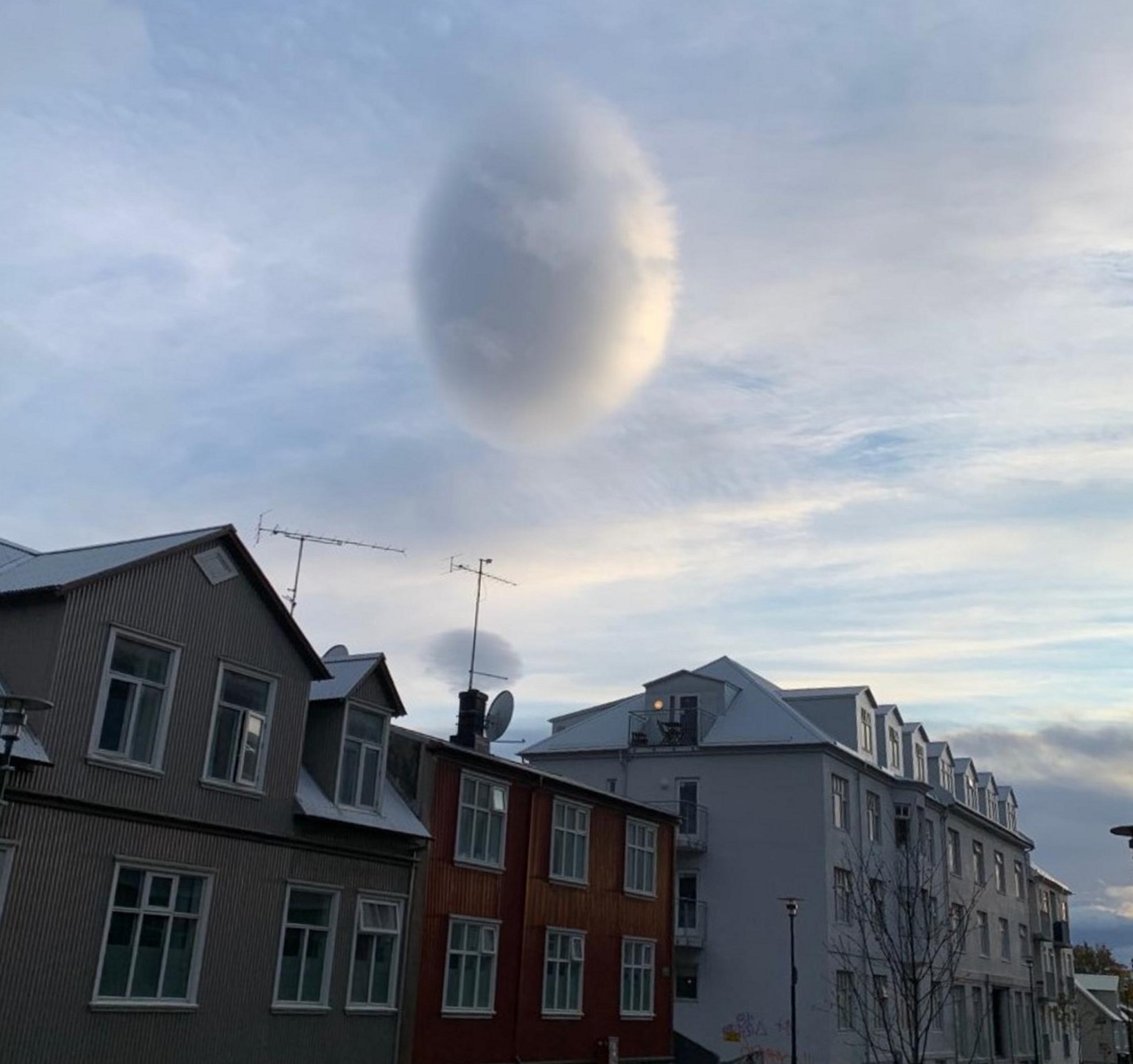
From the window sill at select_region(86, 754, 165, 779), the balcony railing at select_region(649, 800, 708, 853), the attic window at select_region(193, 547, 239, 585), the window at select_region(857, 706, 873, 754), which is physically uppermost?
the window at select_region(857, 706, 873, 754)

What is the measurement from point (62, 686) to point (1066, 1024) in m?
72.9

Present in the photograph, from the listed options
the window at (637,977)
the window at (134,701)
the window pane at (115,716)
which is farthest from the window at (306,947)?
the window at (637,977)

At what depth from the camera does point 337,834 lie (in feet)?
75.7

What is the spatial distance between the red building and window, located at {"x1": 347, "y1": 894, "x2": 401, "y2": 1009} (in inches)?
27.2

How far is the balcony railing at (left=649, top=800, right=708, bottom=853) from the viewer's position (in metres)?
43.5

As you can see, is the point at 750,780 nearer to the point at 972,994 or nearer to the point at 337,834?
the point at 972,994

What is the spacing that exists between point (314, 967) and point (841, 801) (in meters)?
26.8

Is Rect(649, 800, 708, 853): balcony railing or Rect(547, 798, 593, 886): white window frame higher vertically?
Rect(649, 800, 708, 853): balcony railing

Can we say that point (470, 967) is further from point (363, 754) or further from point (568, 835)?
point (363, 754)

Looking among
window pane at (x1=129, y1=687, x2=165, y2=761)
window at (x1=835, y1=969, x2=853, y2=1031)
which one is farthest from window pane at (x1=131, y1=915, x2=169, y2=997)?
window at (x1=835, y1=969, x2=853, y2=1031)

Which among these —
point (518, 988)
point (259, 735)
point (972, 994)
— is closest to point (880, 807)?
point (972, 994)

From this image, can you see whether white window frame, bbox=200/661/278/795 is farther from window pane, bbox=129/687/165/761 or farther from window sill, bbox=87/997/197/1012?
window sill, bbox=87/997/197/1012

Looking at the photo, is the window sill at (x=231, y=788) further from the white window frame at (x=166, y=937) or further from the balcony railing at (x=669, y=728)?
the balcony railing at (x=669, y=728)

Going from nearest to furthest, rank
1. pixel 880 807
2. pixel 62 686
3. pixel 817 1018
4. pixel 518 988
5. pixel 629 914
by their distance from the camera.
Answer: pixel 62 686 → pixel 518 988 → pixel 629 914 → pixel 817 1018 → pixel 880 807
